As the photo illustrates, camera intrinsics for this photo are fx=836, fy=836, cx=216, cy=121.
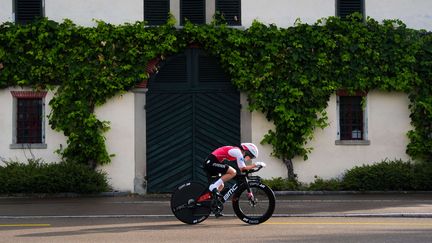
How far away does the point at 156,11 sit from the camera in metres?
22.6

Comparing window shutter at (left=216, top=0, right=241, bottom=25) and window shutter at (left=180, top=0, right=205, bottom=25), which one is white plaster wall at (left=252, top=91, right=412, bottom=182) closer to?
window shutter at (left=216, top=0, right=241, bottom=25)

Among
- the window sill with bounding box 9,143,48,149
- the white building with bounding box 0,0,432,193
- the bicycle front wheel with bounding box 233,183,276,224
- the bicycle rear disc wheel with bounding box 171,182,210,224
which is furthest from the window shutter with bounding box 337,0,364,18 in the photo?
the bicycle rear disc wheel with bounding box 171,182,210,224

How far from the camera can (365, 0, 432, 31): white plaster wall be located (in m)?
22.9

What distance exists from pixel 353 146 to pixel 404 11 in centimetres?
398

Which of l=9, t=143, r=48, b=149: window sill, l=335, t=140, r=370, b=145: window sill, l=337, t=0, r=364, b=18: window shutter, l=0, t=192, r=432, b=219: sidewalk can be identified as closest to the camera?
l=0, t=192, r=432, b=219: sidewalk

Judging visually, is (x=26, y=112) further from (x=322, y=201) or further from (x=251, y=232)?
(x=251, y=232)

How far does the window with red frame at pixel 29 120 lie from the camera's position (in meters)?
22.3

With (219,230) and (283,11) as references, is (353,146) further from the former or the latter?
(219,230)

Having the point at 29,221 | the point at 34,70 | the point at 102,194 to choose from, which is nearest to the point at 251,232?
the point at 29,221

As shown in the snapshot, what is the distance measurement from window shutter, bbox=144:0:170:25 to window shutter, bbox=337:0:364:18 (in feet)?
15.5

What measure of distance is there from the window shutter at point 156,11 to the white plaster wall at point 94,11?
16 cm

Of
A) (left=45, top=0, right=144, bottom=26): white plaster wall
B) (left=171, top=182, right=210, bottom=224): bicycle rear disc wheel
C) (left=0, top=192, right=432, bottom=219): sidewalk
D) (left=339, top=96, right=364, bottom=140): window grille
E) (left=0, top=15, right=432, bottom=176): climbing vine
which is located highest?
(left=45, top=0, right=144, bottom=26): white plaster wall

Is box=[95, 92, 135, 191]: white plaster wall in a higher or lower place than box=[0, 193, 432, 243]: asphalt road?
higher

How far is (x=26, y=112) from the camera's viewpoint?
73.5 ft
